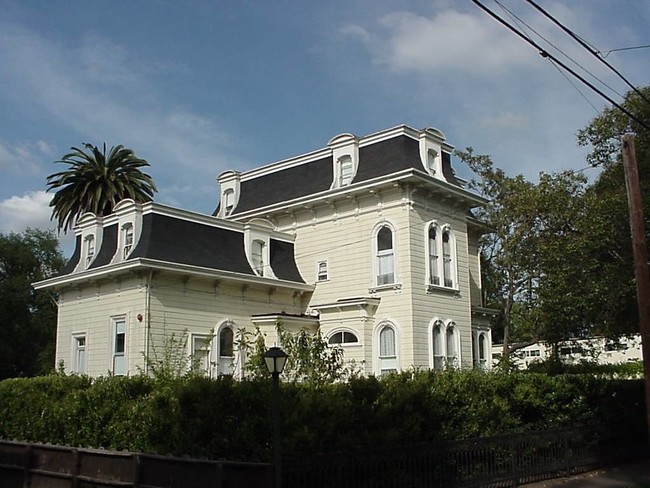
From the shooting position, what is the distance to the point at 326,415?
447 inches

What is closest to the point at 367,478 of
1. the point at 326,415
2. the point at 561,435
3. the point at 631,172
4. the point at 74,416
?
the point at 326,415

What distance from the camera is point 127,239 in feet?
81.8

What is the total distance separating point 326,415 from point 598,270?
1485cm

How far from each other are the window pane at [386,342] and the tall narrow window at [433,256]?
265 centimetres

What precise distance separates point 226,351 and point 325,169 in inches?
333

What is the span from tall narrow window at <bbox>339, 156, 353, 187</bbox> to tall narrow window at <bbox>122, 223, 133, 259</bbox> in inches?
325

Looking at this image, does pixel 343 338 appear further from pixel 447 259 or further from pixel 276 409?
pixel 276 409

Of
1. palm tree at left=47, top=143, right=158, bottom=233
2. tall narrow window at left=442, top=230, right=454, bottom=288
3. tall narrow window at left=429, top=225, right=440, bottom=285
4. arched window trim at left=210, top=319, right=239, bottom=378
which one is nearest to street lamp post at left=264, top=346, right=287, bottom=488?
arched window trim at left=210, top=319, right=239, bottom=378

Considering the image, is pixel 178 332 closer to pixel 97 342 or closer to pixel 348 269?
pixel 97 342

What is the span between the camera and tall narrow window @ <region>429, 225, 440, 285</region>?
85.8 ft

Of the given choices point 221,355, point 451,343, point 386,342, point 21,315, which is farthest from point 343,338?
point 21,315

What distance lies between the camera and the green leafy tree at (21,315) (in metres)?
50.2

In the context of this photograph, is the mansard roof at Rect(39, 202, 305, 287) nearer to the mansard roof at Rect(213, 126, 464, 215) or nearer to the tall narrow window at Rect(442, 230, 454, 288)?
the mansard roof at Rect(213, 126, 464, 215)

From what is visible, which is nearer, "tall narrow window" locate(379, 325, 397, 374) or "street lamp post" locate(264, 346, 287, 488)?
"street lamp post" locate(264, 346, 287, 488)
